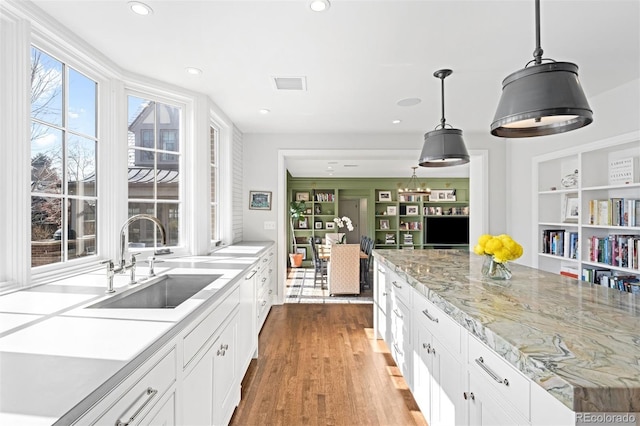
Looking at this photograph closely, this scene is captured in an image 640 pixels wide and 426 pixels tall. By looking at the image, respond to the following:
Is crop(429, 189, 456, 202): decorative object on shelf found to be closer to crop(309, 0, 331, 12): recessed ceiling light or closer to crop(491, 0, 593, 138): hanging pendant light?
crop(309, 0, 331, 12): recessed ceiling light

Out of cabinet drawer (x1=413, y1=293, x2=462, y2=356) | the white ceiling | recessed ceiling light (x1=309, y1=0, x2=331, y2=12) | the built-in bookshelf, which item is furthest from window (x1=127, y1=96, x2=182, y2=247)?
the built-in bookshelf

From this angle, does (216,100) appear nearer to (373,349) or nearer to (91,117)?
(91,117)

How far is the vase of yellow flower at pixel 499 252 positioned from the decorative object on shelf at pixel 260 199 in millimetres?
3456

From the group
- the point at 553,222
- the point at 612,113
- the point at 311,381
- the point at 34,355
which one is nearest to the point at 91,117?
the point at 34,355

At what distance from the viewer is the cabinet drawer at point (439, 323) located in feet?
4.94

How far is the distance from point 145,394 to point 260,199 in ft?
13.2

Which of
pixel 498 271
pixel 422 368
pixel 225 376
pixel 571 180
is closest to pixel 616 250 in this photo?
pixel 571 180

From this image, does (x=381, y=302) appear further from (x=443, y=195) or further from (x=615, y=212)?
(x=443, y=195)

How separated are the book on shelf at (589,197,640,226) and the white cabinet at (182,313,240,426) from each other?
3553 mm

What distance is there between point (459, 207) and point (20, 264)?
9863 millimetres

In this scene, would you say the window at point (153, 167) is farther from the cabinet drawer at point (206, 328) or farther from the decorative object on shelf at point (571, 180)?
the decorative object on shelf at point (571, 180)

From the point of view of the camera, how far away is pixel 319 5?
6.27 ft

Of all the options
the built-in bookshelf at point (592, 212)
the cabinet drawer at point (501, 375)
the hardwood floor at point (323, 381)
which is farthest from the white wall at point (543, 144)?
the cabinet drawer at point (501, 375)

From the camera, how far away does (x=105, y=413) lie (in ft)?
2.79
